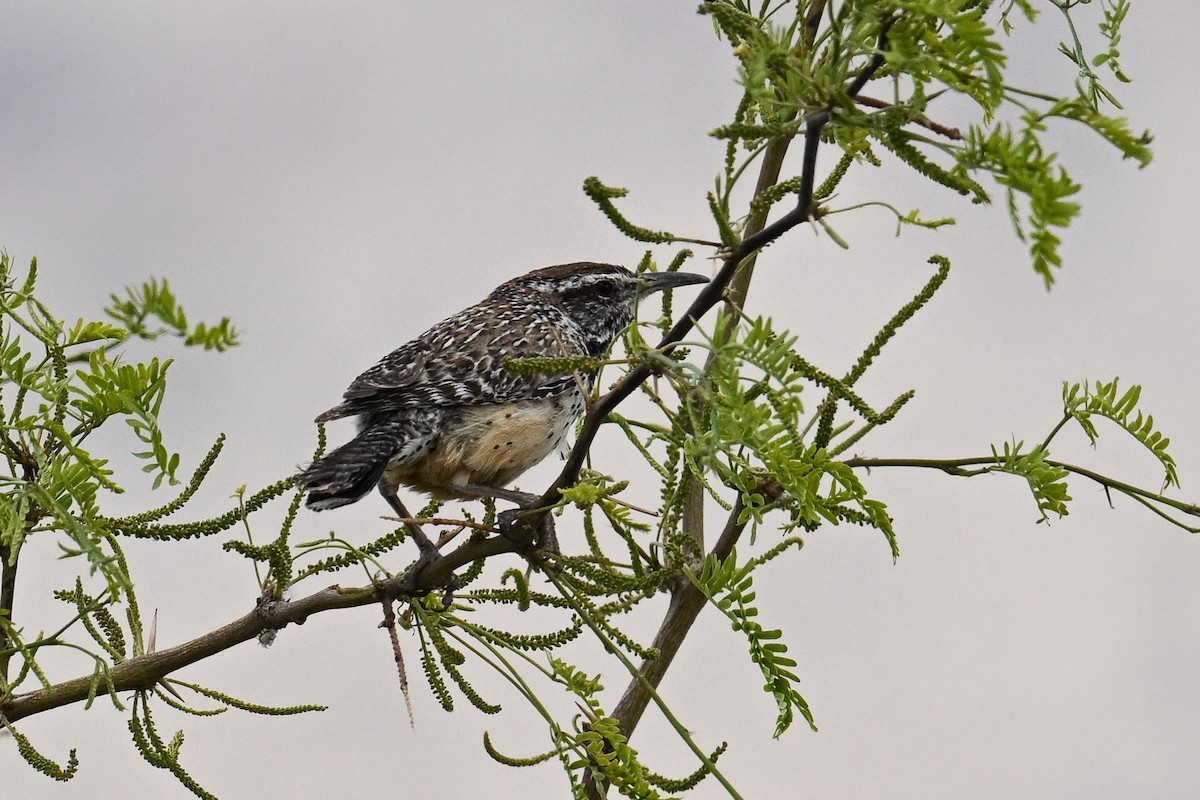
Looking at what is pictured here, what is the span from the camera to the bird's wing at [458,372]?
10.8 ft

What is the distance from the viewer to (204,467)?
2.31m

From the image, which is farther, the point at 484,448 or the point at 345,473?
the point at 484,448

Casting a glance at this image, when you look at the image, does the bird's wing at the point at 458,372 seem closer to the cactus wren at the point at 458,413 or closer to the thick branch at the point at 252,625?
the cactus wren at the point at 458,413

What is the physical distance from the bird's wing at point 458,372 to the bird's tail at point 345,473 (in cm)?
17

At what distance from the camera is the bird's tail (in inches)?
114

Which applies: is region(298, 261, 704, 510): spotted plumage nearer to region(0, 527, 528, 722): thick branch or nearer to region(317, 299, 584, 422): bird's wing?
region(317, 299, 584, 422): bird's wing

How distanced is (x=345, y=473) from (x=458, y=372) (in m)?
0.61

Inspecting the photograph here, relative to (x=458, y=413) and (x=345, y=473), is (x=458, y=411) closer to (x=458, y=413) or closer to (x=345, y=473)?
(x=458, y=413)

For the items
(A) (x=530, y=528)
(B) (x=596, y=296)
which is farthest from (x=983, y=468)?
(B) (x=596, y=296)

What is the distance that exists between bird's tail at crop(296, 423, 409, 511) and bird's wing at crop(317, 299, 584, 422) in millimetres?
174

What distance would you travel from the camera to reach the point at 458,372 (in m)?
3.46

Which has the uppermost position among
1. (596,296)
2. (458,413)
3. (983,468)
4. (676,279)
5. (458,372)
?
(596,296)

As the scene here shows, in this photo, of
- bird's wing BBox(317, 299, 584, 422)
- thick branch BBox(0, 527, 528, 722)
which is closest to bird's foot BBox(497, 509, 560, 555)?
thick branch BBox(0, 527, 528, 722)

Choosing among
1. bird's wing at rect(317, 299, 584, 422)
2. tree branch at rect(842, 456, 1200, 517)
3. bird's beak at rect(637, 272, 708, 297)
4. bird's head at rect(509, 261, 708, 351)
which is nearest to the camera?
tree branch at rect(842, 456, 1200, 517)
